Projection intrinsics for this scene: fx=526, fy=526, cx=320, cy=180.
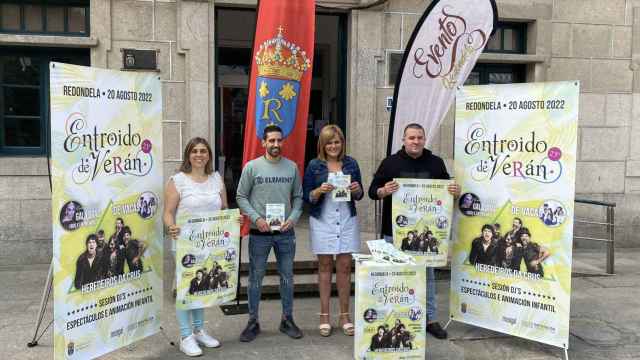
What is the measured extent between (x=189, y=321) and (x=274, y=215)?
1109 mm

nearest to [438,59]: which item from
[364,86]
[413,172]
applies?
[413,172]

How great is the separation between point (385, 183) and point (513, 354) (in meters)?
1.80

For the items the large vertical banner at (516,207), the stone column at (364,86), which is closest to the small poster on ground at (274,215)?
the large vertical banner at (516,207)

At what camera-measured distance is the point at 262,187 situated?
14.6ft

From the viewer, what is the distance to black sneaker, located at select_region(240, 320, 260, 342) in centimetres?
457

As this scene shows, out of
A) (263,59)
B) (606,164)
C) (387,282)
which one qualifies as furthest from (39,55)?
(606,164)

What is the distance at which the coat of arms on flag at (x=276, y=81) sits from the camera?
495 centimetres

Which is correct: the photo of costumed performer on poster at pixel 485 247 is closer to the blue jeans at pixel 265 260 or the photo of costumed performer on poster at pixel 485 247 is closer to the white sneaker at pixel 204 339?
the blue jeans at pixel 265 260

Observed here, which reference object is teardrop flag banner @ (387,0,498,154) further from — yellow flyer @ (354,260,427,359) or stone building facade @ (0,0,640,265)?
stone building facade @ (0,0,640,265)

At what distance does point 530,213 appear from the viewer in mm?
4340

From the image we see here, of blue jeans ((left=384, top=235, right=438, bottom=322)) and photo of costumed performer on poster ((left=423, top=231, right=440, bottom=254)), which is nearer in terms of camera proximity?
photo of costumed performer on poster ((left=423, top=231, right=440, bottom=254))

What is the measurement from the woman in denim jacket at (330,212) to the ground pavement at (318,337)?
43 centimetres

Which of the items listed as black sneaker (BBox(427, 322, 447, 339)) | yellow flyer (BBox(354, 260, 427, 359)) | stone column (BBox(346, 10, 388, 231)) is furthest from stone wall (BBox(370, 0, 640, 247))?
yellow flyer (BBox(354, 260, 427, 359))

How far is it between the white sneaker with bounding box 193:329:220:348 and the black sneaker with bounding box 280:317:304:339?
619 millimetres
